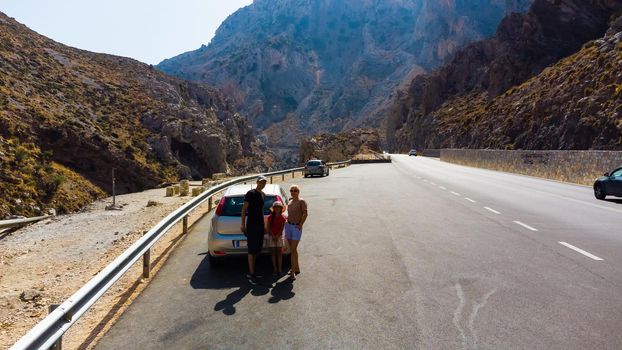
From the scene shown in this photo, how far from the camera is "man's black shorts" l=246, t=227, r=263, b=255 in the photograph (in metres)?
7.54

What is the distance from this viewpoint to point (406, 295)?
637 cm

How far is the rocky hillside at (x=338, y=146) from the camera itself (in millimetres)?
77125

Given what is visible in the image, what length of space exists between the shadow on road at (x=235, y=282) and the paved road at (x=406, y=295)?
28 millimetres

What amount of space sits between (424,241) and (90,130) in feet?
132

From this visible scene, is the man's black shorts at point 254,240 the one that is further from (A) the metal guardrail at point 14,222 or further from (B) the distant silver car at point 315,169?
(B) the distant silver car at point 315,169

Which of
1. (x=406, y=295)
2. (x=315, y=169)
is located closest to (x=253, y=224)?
(x=406, y=295)

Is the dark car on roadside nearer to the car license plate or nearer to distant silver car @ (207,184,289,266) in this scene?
distant silver car @ (207,184,289,266)

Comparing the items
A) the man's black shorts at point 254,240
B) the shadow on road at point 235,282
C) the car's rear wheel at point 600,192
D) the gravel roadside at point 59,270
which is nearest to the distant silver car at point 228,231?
the shadow on road at point 235,282

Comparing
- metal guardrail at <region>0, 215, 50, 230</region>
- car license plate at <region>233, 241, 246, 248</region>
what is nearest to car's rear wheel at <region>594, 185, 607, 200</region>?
car license plate at <region>233, 241, 246, 248</region>

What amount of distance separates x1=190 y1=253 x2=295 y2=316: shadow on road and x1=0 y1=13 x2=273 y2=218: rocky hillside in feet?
71.7

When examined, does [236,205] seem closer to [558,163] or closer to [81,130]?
[558,163]

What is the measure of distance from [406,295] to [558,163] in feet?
90.6

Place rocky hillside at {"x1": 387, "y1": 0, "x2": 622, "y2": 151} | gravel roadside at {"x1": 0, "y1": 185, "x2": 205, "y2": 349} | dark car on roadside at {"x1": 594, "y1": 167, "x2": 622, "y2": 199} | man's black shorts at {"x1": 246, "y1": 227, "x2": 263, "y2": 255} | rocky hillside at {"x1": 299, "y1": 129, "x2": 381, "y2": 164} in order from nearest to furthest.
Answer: gravel roadside at {"x1": 0, "y1": 185, "x2": 205, "y2": 349} → man's black shorts at {"x1": 246, "y1": 227, "x2": 263, "y2": 255} → dark car on roadside at {"x1": 594, "y1": 167, "x2": 622, "y2": 199} → rocky hillside at {"x1": 387, "y1": 0, "x2": 622, "y2": 151} → rocky hillside at {"x1": 299, "y1": 129, "x2": 381, "y2": 164}

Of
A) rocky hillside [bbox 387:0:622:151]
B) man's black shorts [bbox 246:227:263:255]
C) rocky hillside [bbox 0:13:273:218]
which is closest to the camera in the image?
man's black shorts [bbox 246:227:263:255]
